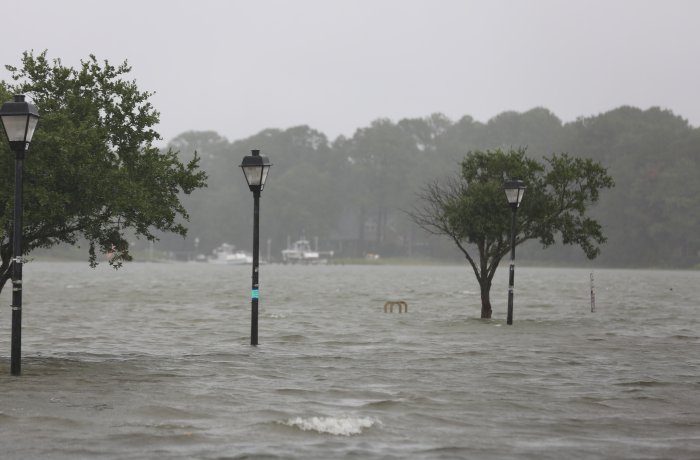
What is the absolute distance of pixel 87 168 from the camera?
20.3m

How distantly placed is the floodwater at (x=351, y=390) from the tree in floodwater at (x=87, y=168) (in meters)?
2.79

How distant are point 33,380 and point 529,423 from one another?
8.95 metres

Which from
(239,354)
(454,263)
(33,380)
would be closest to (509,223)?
(239,354)

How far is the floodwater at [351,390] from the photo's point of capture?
12242mm

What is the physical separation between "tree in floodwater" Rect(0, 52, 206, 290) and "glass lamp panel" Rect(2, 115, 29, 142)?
1.88m

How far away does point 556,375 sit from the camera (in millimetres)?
19922

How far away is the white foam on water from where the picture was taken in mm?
13102

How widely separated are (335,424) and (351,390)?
393cm

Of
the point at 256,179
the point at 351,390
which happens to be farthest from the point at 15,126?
the point at 256,179

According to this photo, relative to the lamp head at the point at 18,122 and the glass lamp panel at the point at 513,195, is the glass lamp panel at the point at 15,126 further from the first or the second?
the glass lamp panel at the point at 513,195

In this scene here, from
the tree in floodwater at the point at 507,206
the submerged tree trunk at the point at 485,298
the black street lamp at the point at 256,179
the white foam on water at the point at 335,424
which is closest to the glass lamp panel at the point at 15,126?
the white foam on water at the point at 335,424

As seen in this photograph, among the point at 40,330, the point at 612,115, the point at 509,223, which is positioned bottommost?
the point at 40,330

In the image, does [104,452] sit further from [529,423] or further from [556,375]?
[556,375]

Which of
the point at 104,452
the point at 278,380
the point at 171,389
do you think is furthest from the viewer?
the point at 278,380
